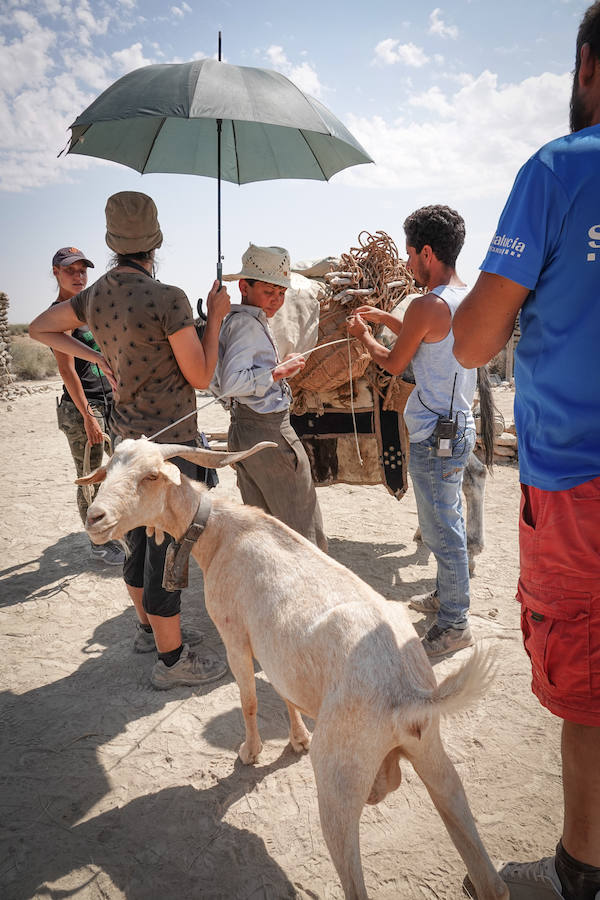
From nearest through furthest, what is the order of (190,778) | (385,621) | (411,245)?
1. (385,621)
2. (190,778)
3. (411,245)

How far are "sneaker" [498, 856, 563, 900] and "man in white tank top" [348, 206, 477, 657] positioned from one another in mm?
1481

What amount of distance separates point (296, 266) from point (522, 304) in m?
3.61

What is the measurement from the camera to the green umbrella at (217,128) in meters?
2.80

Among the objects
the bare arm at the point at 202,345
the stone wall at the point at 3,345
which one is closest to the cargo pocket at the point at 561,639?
the bare arm at the point at 202,345

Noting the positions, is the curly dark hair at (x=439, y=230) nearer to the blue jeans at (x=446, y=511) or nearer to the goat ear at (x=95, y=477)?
the blue jeans at (x=446, y=511)

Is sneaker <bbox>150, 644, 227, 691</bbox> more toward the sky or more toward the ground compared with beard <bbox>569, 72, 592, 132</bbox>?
more toward the ground

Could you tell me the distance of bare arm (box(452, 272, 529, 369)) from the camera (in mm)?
1532

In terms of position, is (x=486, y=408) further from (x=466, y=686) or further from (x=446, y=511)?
(x=466, y=686)

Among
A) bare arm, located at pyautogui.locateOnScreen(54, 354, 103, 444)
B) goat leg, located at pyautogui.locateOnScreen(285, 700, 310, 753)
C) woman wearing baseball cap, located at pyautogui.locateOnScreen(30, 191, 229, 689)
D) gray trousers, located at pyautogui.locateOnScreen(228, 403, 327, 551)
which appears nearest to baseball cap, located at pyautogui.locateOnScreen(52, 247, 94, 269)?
bare arm, located at pyautogui.locateOnScreen(54, 354, 103, 444)

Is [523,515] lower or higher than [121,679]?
higher

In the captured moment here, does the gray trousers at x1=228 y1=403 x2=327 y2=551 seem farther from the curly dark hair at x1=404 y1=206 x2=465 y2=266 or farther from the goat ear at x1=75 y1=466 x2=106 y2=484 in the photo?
the curly dark hair at x1=404 y1=206 x2=465 y2=266

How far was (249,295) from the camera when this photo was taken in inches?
134

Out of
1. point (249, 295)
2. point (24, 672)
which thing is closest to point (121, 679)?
point (24, 672)

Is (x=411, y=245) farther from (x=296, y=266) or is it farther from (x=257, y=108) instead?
(x=296, y=266)
